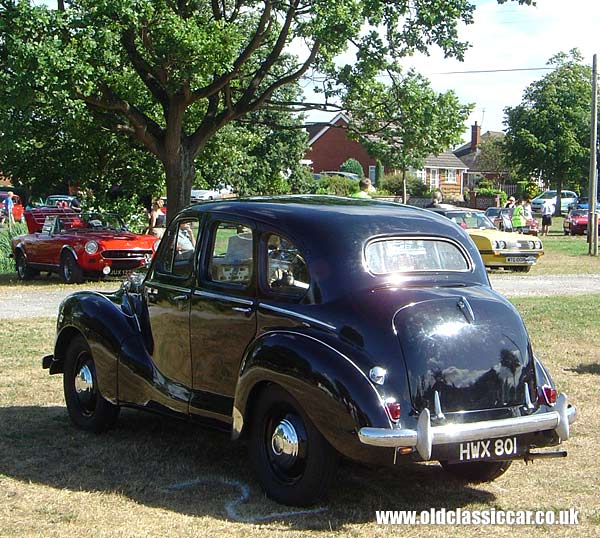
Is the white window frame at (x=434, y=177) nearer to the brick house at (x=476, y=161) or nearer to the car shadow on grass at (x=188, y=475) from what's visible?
the brick house at (x=476, y=161)

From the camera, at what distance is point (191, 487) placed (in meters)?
6.23

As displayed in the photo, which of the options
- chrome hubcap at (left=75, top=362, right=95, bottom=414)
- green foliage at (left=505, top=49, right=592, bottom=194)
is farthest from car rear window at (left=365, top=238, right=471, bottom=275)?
green foliage at (left=505, top=49, right=592, bottom=194)

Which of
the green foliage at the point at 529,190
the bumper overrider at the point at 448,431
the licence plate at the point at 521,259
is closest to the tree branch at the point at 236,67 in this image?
the licence plate at the point at 521,259

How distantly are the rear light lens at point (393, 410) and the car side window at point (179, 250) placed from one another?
6.93 feet

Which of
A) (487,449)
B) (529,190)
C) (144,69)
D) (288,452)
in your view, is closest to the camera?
(487,449)

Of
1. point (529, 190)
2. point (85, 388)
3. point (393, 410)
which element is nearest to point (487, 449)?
point (393, 410)

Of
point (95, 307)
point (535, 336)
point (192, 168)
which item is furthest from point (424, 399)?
point (192, 168)

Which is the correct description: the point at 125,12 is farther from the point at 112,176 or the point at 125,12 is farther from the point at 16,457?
the point at 16,457

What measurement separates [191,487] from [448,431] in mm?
1817

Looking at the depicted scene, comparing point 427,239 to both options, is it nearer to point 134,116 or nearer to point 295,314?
point 295,314

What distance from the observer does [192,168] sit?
24.6 meters

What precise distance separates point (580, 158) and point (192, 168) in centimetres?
4066

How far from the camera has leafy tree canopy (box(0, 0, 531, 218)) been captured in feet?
64.7

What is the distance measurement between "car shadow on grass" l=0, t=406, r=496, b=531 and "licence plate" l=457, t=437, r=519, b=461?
525 mm
